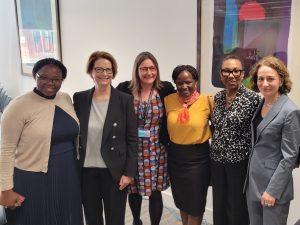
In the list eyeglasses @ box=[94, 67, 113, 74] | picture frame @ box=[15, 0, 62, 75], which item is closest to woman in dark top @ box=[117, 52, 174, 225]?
eyeglasses @ box=[94, 67, 113, 74]

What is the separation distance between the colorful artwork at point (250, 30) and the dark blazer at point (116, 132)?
826mm

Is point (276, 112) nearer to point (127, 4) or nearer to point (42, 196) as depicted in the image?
point (42, 196)

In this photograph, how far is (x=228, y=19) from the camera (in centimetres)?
218

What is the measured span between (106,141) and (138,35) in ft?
4.34

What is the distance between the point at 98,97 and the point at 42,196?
638 millimetres

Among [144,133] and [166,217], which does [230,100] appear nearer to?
[144,133]

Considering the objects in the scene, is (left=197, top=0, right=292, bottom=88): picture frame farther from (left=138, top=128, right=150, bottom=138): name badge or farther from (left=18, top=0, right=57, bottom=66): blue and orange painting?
(left=18, top=0, right=57, bottom=66): blue and orange painting

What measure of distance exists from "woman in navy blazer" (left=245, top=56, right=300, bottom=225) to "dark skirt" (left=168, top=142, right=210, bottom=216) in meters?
0.38

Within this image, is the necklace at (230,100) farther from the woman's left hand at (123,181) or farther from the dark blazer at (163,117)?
the woman's left hand at (123,181)

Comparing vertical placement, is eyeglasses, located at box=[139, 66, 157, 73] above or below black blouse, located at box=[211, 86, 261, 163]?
above

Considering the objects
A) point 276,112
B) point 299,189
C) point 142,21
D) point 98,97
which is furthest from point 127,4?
point 299,189

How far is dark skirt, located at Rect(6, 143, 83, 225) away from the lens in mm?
1701

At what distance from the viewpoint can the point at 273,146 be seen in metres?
1.50

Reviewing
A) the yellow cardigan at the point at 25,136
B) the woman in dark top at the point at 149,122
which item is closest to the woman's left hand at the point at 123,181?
the woman in dark top at the point at 149,122
